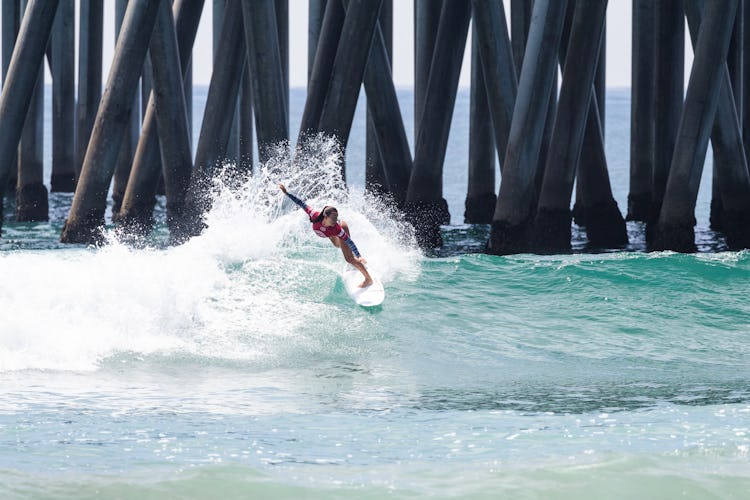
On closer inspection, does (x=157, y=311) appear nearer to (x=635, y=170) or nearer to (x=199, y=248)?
(x=199, y=248)

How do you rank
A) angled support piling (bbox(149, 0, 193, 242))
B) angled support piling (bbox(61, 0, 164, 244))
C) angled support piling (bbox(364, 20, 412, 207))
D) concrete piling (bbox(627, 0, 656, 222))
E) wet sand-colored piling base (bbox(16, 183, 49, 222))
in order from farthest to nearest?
wet sand-colored piling base (bbox(16, 183, 49, 222)), concrete piling (bbox(627, 0, 656, 222)), angled support piling (bbox(364, 20, 412, 207)), angled support piling (bbox(149, 0, 193, 242)), angled support piling (bbox(61, 0, 164, 244))

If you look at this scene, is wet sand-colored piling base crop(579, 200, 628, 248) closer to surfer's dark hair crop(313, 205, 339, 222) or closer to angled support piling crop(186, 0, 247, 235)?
angled support piling crop(186, 0, 247, 235)

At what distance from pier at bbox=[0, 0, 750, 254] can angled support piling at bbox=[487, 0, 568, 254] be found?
0.02 metres

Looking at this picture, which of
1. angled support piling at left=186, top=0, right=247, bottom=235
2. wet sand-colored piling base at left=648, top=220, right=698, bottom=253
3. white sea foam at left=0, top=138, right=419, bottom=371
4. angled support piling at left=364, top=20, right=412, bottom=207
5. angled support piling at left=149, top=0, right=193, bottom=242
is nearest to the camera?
white sea foam at left=0, top=138, right=419, bottom=371

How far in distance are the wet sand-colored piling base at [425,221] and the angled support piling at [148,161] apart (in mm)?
3976

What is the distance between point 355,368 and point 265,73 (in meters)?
6.44

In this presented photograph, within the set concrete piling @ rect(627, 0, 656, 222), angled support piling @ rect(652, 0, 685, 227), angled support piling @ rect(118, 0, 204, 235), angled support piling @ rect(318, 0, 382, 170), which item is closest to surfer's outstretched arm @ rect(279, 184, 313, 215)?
angled support piling @ rect(318, 0, 382, 170)

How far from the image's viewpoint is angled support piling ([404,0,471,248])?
1841cm

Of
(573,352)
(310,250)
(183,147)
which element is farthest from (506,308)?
(183,147)

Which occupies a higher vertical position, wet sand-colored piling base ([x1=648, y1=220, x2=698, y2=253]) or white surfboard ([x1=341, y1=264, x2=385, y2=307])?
wet sand-colored piling base ([x1=648, y1=220, x2=698, y2=253])

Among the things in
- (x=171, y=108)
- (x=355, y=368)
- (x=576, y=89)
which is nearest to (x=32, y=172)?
(x=171, y=108)

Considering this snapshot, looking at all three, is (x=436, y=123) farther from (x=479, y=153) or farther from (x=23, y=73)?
(x=23, y=73)

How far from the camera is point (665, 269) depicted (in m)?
15.2

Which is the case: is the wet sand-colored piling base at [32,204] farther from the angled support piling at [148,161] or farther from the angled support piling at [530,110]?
the angled support piling at [530,110]
